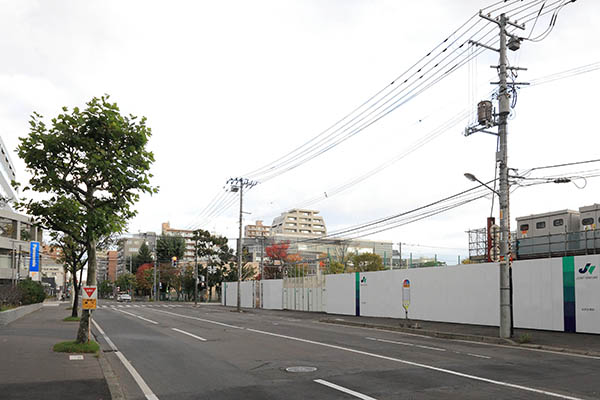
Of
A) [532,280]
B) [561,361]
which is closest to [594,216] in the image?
[532,280]

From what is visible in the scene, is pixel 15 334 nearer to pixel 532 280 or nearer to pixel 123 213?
pixel 123 213

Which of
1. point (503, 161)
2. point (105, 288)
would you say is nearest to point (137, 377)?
point (503, 161)

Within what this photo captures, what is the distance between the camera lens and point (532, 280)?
76.8 ft

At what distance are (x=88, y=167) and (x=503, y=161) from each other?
1476 cm

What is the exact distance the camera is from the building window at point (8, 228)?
54.1m

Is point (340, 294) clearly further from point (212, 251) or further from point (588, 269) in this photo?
point (212, 251)

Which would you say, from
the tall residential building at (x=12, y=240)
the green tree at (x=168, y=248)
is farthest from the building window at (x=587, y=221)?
the green tree at (x=168, y=248)

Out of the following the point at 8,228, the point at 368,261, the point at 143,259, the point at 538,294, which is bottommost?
the point at 143,259

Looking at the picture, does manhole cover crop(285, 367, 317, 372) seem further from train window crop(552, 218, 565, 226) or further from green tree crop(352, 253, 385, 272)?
green tree crop(352, 253, 385, 272)

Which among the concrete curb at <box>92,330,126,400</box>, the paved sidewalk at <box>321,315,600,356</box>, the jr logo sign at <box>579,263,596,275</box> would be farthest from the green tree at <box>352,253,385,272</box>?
the concrete curb at <box>92,330,126,400</box>

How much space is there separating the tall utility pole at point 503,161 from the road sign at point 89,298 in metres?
14.1

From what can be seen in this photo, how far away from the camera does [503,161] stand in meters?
20.2

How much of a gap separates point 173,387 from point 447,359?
738cm

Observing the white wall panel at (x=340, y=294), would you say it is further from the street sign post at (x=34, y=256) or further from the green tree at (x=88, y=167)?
the street sign post at (x=34, y=256)
